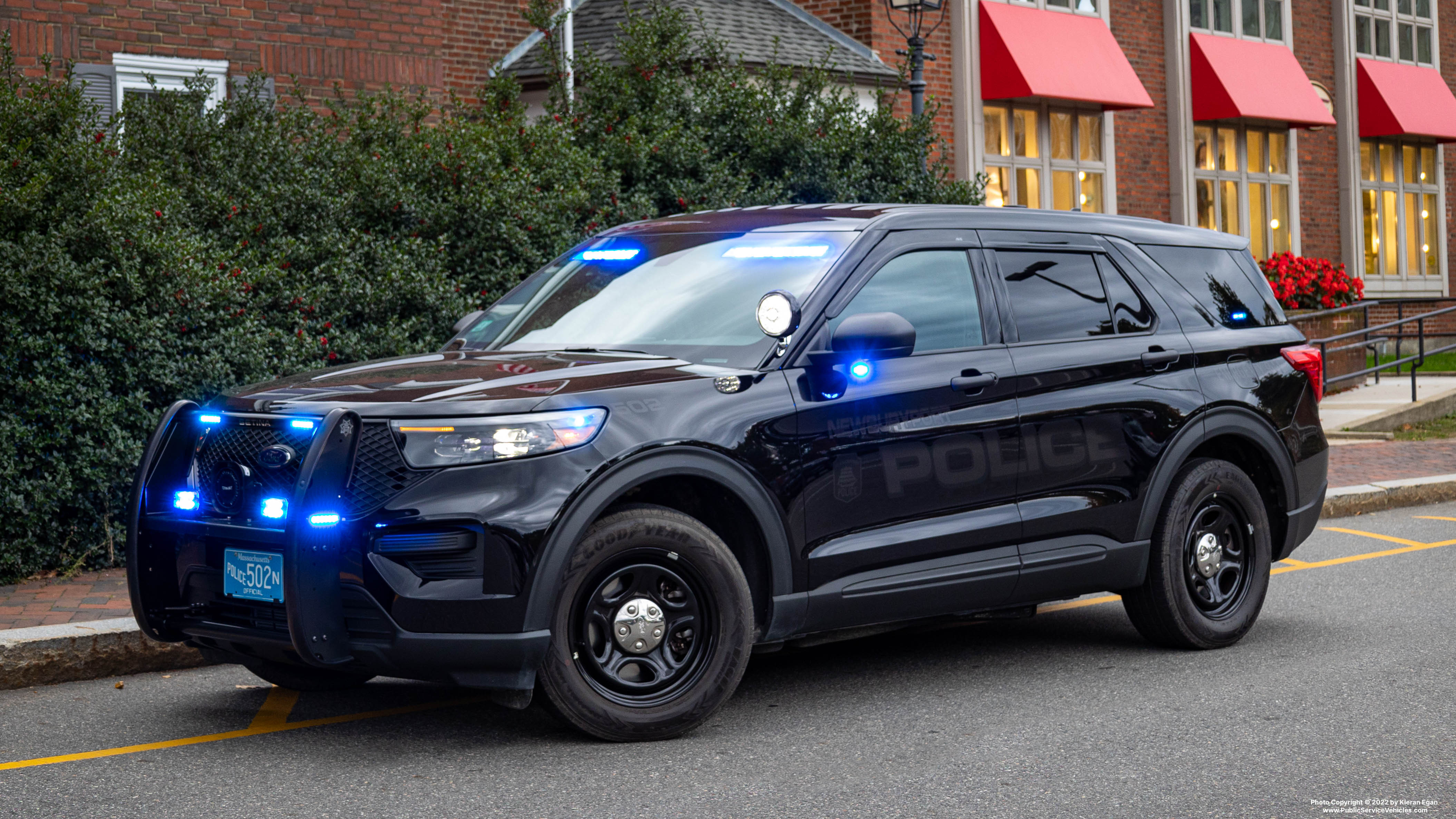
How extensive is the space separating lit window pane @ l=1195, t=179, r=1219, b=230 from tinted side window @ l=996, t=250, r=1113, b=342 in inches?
791

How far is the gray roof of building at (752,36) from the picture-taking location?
18.2m

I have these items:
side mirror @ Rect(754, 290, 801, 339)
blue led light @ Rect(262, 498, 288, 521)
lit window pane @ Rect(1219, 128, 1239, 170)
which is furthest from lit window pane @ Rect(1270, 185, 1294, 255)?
blue led light @ Rect(262, 498, 288, 521)

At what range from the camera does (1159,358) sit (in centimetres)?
690

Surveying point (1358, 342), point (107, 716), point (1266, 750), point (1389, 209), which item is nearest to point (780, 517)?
point (1266, 750)

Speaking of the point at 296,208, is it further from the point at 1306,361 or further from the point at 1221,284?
the point at 1306,361

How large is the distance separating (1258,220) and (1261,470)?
2108 centimetres

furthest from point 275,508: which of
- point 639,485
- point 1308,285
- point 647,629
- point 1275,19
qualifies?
point 1275,19

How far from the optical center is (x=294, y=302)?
967 centimetres

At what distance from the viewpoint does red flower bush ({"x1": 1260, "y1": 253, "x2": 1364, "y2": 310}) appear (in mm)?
21047

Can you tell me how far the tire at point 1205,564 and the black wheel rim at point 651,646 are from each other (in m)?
2.40

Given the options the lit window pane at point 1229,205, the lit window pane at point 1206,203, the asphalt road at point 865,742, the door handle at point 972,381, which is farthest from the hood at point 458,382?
the lit window pane at point 1229,205

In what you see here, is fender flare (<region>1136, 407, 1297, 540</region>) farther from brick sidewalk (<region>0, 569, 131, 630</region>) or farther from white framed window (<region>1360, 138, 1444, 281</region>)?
white framed window (<region>1360, 138, 1444, 281</region>)

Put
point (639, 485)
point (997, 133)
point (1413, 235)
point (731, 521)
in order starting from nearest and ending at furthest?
point (639, 485) → point (731, 521) → point (997, 133) → point (1413, 235)

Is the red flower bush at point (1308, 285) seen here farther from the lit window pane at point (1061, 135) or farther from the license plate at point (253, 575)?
the license plate at point (253, 575)
